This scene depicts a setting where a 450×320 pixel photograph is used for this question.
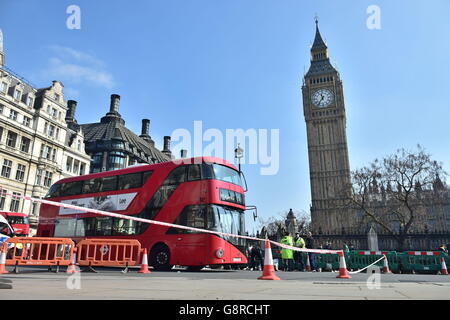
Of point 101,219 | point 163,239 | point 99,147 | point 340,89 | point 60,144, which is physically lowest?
point 163,239

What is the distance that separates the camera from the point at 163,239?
11359mm

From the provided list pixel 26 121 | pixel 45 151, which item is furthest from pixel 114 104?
pixel 26 121

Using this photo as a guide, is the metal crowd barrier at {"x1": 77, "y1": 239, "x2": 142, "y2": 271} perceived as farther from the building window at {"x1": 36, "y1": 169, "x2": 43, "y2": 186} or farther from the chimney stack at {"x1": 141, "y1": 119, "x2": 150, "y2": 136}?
the chimney stack at {"x1": 141, "y1": 119, "x2": 150, "y2": 136}

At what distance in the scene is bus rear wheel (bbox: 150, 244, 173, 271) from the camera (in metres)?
11.3

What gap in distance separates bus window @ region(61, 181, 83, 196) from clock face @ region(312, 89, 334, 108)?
66.5 metres

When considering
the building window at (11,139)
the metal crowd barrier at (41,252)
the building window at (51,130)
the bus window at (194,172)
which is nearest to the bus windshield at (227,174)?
the bus window at (194,172)

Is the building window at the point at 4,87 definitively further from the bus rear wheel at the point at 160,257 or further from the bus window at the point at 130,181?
the bus rear wheel at the point at 160,257

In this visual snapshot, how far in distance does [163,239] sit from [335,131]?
66391mm

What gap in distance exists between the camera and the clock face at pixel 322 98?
72062 millimetres

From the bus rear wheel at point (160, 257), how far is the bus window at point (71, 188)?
4853 mm

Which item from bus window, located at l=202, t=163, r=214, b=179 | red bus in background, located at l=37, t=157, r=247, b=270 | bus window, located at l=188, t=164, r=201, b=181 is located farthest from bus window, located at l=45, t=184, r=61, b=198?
bus window, located at l=202, t=163, r=214, b=179

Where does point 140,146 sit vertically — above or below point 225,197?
above
